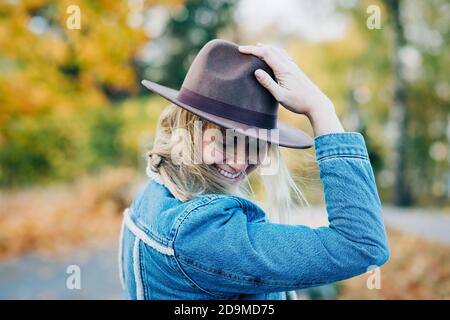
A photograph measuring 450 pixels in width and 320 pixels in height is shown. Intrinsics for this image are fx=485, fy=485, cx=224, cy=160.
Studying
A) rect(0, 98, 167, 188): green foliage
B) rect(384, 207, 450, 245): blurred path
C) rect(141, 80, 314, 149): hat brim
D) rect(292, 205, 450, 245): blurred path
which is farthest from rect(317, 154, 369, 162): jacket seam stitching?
rect(0, 98, 167, 188): green foliage

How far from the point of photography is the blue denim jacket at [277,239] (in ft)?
4.03

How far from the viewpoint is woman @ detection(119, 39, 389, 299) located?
1.24m

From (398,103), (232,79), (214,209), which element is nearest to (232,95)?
(232,79)

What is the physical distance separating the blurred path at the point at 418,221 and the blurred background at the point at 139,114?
36mm

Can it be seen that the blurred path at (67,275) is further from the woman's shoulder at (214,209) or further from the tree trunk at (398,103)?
the woman's shoulder at (214,209)

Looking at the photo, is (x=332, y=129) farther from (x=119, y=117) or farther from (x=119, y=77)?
(x=119, y=117)

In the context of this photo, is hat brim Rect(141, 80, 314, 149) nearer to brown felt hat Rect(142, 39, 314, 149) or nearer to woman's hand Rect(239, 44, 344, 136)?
brown felt hat Rect(142, 39, 314, 149)

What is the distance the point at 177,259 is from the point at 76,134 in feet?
35.3

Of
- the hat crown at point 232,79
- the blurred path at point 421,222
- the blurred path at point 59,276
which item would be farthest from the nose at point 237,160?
the blurred path at point 421,222

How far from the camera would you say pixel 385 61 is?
1212cm

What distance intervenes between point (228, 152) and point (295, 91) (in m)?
0.27

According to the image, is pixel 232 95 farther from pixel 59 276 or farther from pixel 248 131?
pixel 59 276

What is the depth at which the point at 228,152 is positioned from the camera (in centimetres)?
146
